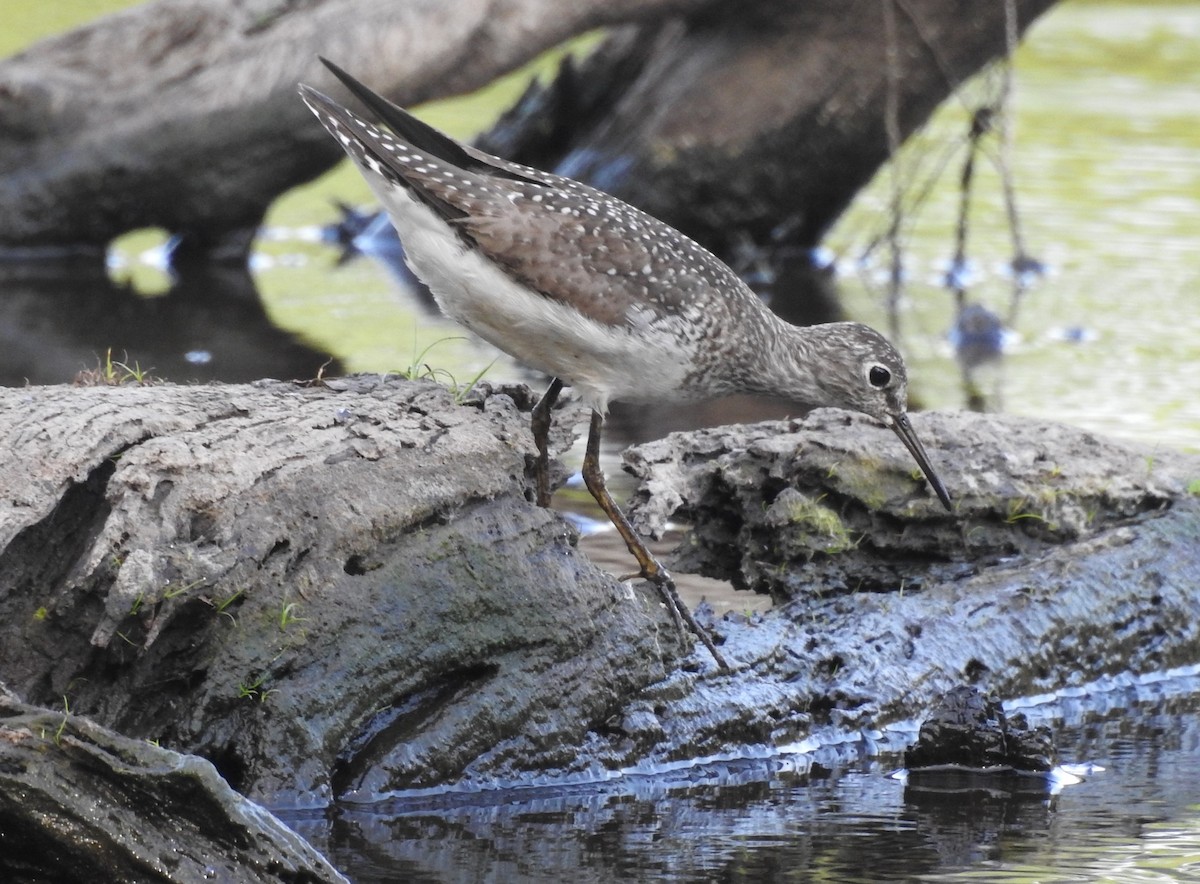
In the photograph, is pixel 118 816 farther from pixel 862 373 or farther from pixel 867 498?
pixel 862 373

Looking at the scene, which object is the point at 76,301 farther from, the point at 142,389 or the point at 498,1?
the point at 142,389

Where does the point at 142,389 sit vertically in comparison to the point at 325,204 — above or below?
above

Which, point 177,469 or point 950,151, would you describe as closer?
point 177,469

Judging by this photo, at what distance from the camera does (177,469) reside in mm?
4816

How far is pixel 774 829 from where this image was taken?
5043 mm

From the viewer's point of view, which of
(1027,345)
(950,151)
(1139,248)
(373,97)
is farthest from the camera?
(1139,248)

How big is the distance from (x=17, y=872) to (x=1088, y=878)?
272 cm

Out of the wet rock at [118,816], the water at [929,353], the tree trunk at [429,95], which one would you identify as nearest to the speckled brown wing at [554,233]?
the water at [929,353]

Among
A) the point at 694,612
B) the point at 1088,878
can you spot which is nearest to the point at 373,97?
the point at 694,612

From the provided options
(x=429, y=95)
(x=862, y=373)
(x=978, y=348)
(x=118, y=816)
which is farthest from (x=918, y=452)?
(x=429, y=95)

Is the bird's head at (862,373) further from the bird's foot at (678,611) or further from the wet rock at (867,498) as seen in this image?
the bird's foot at (678,611)

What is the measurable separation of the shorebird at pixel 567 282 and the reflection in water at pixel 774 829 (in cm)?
59

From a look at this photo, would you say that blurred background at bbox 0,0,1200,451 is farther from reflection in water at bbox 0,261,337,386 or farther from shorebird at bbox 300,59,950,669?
shorebird at bbox 300,59,950,669

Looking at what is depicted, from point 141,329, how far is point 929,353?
199 inches
